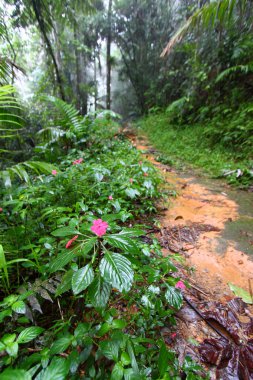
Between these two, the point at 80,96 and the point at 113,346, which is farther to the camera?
the point at 80,96

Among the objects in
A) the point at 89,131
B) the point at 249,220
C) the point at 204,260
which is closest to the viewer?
the point at 204,260

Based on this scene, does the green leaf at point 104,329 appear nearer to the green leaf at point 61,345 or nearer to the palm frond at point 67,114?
the green leaf at point 61,345

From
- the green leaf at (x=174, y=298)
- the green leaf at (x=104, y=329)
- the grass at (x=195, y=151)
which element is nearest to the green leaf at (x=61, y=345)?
the green leaf at (x=104, y=329)

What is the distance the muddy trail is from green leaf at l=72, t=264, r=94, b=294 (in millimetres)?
623

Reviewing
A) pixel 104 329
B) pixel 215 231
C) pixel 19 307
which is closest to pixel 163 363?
pixel 104 329

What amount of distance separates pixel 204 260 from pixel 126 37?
1213cm

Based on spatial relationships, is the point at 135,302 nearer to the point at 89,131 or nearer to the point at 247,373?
the point at 247,373

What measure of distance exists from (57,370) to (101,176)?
5.03 ft

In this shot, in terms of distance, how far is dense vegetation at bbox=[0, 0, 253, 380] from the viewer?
2.56ft

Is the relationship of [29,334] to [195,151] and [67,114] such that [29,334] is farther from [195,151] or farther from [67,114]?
[195,151]

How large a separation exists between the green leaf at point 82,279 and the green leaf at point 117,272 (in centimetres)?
5

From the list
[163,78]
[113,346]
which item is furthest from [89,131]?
[163,78]

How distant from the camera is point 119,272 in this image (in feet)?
2.34

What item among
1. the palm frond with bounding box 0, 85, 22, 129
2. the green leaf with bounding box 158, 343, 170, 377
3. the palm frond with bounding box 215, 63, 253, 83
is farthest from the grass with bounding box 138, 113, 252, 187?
the palm frond with bounding box 0, 85, 22, 129
